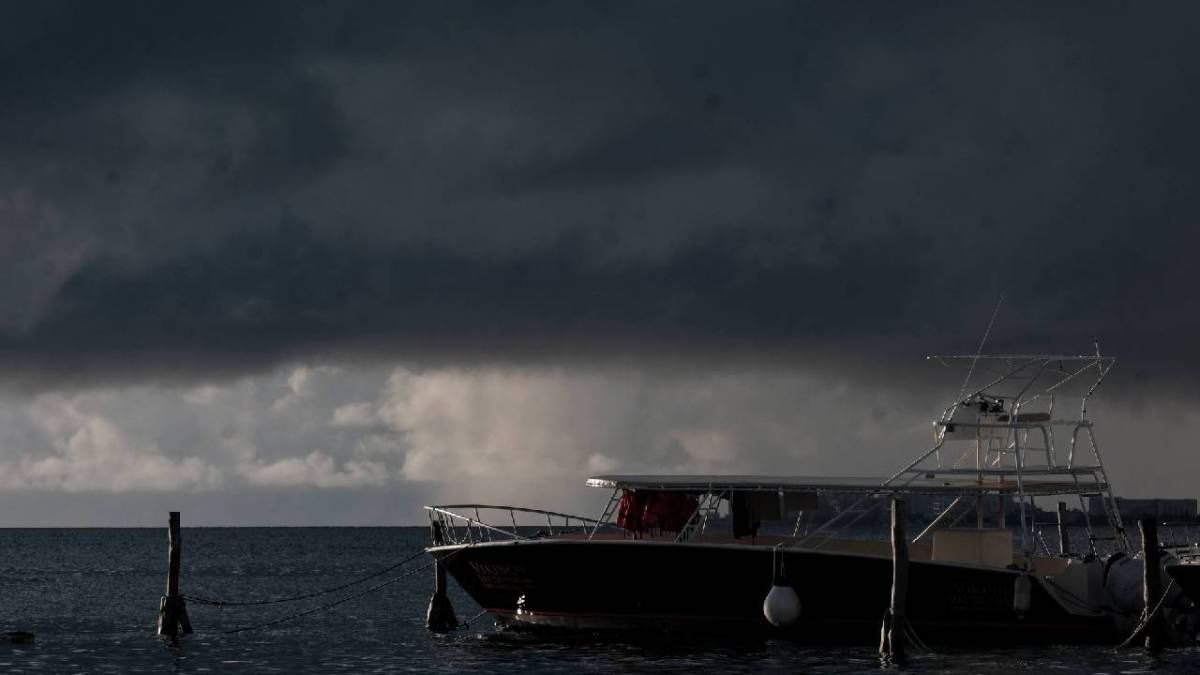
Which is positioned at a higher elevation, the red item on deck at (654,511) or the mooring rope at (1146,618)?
the red item on deck at (654,511)

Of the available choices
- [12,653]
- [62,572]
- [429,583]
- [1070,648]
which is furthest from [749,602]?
[62,572]

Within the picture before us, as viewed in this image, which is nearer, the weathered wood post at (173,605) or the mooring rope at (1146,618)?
the mooring rope at (1146,618)

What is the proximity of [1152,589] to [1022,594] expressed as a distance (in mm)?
2849

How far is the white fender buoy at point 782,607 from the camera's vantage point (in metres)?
36.4

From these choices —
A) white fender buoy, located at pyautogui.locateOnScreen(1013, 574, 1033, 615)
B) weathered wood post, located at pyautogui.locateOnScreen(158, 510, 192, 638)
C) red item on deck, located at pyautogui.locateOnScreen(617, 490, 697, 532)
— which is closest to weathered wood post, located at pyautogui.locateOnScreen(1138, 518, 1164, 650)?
white fender buoy, located at pyautogui.locateOnScreen(1013, 574, 1033, 615)

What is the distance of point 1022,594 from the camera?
37469 millimetres

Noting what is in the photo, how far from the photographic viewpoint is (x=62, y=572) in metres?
Answer: 116

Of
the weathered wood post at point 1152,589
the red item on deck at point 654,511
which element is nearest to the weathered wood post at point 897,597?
the weathered wood post at point 1152,589

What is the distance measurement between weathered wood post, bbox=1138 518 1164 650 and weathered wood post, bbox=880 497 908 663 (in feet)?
17.3

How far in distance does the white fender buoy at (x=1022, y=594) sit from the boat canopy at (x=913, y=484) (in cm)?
216

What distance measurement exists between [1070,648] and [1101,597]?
1.39 meters

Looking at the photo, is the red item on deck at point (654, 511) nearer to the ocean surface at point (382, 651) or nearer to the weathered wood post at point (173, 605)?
the ocean surface at point (382, 651)

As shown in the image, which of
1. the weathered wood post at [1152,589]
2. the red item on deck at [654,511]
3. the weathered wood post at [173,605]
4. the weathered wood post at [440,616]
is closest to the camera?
the weathered wood post at [1152,589]

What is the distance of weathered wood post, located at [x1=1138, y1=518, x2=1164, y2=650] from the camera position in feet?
120
